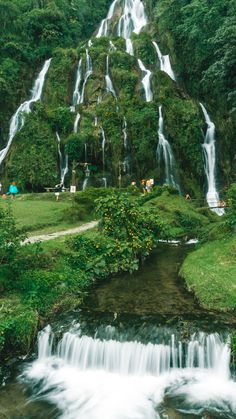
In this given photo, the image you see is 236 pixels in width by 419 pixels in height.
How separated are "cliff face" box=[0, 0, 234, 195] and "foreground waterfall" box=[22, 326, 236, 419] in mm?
22797

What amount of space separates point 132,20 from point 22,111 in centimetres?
2548

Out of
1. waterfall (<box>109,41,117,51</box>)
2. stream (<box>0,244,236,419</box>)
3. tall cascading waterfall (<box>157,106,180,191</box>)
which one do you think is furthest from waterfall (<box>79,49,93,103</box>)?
stream (<box>0,244,236,419</box>)

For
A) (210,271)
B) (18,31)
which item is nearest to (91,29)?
(18,31)

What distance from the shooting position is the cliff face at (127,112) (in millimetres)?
31781

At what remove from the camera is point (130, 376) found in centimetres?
891

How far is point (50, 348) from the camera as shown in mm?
9766

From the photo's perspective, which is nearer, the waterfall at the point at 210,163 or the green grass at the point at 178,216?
the green grass at the point at 178,216

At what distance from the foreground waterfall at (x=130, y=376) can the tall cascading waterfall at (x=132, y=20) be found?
47571mm

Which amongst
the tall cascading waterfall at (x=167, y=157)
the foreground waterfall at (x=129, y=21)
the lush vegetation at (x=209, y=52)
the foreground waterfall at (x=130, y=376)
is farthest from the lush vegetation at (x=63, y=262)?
the foreground waterfall at (x=129, y=21)

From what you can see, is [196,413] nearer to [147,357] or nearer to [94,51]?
[147,357]

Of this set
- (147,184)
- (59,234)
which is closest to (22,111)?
(147,184)

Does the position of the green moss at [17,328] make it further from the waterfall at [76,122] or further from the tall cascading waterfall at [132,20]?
the tall cascading waterfall at [132,20]

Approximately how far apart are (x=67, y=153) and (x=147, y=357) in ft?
82.7

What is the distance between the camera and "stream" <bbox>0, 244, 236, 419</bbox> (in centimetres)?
778
